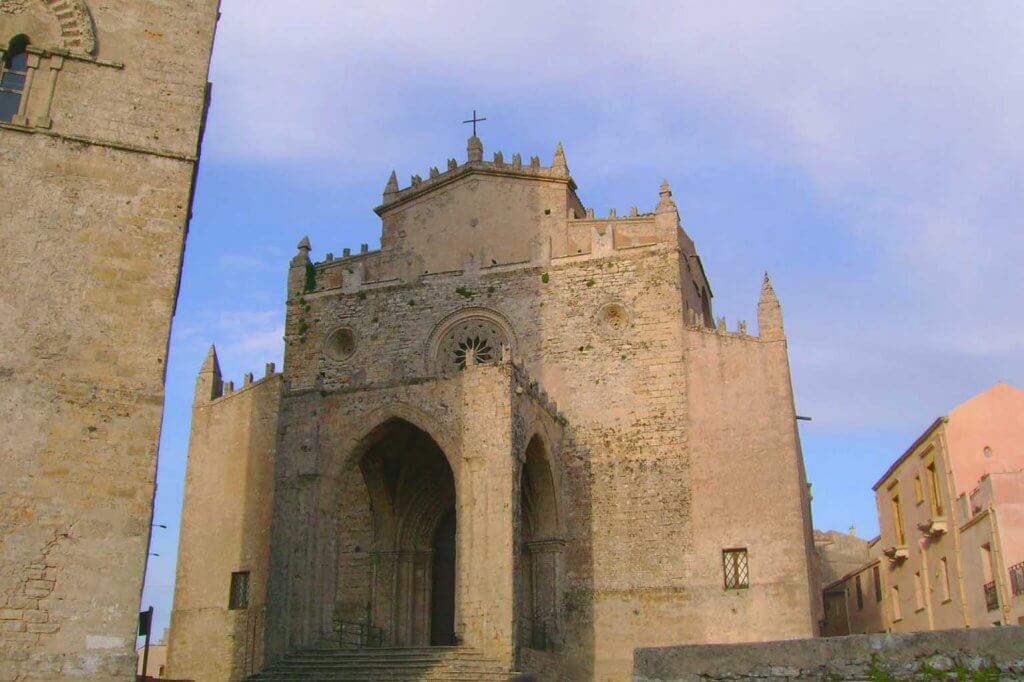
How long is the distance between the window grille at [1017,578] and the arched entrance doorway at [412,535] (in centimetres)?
1095

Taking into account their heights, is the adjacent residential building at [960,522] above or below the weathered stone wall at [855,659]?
above

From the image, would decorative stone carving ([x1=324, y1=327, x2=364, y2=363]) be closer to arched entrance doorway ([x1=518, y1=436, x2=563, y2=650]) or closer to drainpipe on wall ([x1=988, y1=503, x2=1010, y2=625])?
arched entrance doorway ([x1=518, y1=436, x2=563, y2=650])

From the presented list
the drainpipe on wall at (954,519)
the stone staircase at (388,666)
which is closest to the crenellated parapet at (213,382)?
the stone staircase at (388,666)

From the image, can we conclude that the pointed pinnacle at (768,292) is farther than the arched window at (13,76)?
Yes

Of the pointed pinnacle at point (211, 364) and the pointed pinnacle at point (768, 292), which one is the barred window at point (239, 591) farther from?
the pointed pinnacle at point (768, 292)

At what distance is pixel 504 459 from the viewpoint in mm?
19156

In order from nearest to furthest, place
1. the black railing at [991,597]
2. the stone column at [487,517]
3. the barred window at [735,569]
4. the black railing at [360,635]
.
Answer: the stone column at [487,517] < the black railing at [991,597] < the barred window at [735,569] < the black railing at [360,635]

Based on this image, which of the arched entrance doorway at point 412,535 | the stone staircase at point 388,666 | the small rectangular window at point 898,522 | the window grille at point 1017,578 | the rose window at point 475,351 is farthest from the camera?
the small rectangular window at point 898,522

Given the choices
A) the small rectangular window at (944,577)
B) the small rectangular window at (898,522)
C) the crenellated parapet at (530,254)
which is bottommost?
the small rectangular window at (944,577)

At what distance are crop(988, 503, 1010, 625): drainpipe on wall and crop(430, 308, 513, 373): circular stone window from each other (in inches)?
422

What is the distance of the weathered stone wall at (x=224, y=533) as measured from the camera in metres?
22.0

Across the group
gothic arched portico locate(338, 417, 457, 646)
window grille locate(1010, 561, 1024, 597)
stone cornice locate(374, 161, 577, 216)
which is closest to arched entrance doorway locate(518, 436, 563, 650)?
gothic arched portico locate(338, 417, 457, 646)

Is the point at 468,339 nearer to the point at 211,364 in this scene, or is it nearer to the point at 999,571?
the point at 211,364

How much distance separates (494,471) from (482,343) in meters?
5.78
